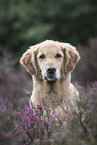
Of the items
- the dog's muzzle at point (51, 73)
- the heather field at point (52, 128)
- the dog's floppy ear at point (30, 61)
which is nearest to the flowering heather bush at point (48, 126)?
the heather field at point (52, 128)

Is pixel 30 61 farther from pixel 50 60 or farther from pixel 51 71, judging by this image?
pixel 51 71

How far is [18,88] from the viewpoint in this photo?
22.5ft

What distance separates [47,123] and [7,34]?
1930 centimetres

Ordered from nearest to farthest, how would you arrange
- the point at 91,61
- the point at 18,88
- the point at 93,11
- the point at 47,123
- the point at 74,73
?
the point at 47,123
the point at 18,88
the point at 91,61
the point at 74,73
the point at 93,11

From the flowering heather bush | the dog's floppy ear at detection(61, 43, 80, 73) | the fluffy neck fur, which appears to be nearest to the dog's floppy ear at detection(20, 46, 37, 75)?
the fluffy neck fur

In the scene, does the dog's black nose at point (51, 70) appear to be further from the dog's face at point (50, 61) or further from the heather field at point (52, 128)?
the heather field at point (52, 128)

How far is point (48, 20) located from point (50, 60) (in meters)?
17.9

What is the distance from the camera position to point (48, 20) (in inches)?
837

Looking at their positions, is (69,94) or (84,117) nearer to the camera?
(84,117)

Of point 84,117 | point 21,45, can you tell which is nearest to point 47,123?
point 84,117

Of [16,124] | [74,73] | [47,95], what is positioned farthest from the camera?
[74,73]

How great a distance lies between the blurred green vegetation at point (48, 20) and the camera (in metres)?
19.4

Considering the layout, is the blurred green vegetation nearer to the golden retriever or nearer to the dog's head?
the dog's head

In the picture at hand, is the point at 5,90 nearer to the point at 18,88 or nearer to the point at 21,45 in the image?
the point at 18,88
